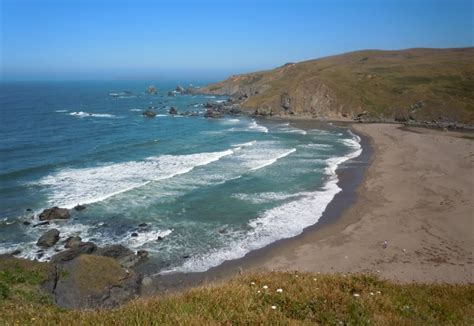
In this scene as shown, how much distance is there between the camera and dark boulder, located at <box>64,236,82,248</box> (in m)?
23.9

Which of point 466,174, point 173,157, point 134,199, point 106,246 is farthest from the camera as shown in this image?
point 173,157

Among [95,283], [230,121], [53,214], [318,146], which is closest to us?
[95,283]

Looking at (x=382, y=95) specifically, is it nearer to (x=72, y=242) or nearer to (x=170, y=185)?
(x=170, y=185)

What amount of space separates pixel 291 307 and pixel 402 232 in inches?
867

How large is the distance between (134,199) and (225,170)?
40.7 feet

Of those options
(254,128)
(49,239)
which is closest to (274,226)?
(49,239)

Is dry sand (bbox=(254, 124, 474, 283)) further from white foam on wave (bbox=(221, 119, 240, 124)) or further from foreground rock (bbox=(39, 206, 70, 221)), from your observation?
white foam on wave (bbox=(221, 119, 240, 124))

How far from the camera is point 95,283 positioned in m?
18.4

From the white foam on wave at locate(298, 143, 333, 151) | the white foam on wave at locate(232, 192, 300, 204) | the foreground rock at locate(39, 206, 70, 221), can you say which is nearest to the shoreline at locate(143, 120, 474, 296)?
the white foam on wave at locate(232, 192, 300, 204)

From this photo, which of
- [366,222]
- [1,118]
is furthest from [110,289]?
[1,118]

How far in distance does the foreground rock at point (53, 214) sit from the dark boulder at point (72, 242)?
462cm

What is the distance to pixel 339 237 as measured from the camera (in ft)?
88.4

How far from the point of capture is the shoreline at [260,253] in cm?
2038

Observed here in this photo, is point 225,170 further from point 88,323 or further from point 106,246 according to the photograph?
point 88,323
